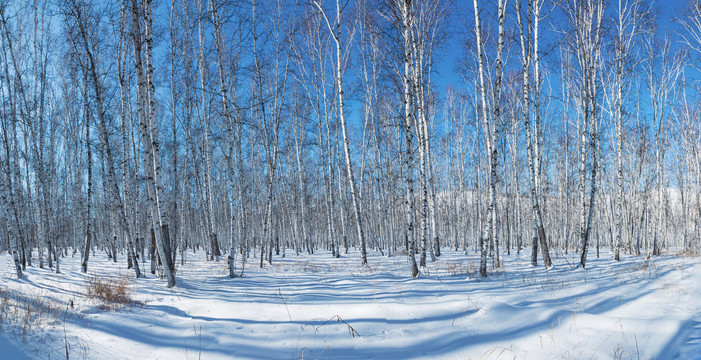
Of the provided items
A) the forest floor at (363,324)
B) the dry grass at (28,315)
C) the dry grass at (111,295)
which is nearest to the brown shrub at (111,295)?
the dry grass at (111,295)

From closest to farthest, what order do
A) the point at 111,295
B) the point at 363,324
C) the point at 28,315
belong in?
the point at 363,324, the point at 28,315, the point at 111,295

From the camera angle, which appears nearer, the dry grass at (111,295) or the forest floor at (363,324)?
the forest floor at (363,324)

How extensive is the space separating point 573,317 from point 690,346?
104 cm

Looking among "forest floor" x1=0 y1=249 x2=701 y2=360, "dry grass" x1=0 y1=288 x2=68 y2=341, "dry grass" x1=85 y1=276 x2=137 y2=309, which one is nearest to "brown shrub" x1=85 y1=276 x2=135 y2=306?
"dry grass" x1=85 y1=276 x2=137 y2=309

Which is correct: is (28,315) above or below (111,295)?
above

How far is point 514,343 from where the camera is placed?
362 centimetres

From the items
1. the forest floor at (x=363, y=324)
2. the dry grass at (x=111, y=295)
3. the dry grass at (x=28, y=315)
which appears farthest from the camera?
the dry grass at (x=111, y=295)

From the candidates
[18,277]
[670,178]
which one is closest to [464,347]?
[18,277]

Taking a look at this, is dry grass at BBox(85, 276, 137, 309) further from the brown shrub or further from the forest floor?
the forest floor

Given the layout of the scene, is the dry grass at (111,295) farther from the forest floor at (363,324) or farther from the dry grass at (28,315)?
the dry grass at (28,315)

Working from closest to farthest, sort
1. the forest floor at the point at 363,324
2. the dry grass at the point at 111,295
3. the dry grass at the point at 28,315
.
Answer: the forest floor at the point at 363,324 < the dry grass at the point at 28,315 < the dry grass at the point at 111,295

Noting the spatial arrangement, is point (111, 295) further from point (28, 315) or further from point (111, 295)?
point (28, 315)

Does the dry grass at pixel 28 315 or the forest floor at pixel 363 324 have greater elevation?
the dry grass at pixel 28 315

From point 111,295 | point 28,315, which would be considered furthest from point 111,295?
point 28,315
